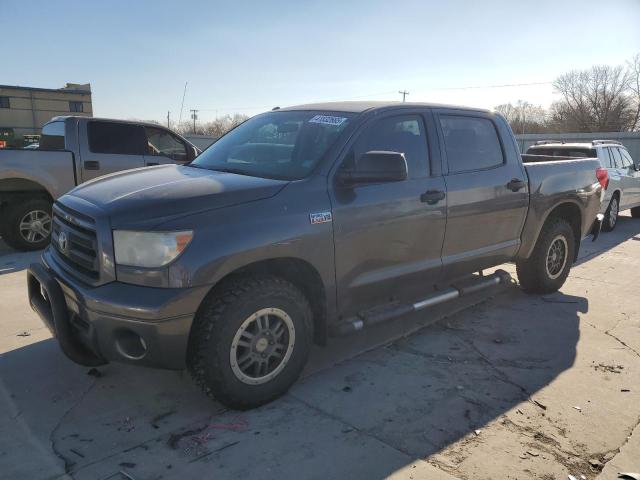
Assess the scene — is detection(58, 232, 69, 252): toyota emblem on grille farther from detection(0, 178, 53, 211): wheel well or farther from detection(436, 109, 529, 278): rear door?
detection(0, 178, 53, 211): wheel well

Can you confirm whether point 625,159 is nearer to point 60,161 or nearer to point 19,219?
point 60,161

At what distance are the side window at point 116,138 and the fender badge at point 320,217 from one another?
19.4ft

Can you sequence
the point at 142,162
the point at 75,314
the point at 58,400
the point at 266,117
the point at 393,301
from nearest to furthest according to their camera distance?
the point at 75,314, the point at 58,400, the point at 393,301, the point at 266,117, the point at 142,162

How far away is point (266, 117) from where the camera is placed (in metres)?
4.38

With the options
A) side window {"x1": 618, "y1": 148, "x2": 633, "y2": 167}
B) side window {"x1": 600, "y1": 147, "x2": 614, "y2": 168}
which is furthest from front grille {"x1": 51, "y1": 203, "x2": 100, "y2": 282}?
side window {"x1": 618, "y1": 148, "x2": 633, "y2": 167}

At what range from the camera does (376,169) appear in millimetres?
3350

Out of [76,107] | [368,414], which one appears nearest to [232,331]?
[368,414]

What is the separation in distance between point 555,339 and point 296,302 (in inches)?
104

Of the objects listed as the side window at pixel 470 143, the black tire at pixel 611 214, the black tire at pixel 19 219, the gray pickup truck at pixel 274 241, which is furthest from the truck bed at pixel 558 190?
the black tire at pixel 19 219

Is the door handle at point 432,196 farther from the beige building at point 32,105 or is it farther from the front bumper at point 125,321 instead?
the beige building at point 32,105

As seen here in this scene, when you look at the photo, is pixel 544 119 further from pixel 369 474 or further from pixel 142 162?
pixel 369 474

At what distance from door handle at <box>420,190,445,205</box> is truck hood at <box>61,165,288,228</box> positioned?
3.95ft

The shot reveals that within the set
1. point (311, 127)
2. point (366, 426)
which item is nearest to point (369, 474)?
point (366, 426)

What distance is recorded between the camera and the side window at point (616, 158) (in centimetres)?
1059
